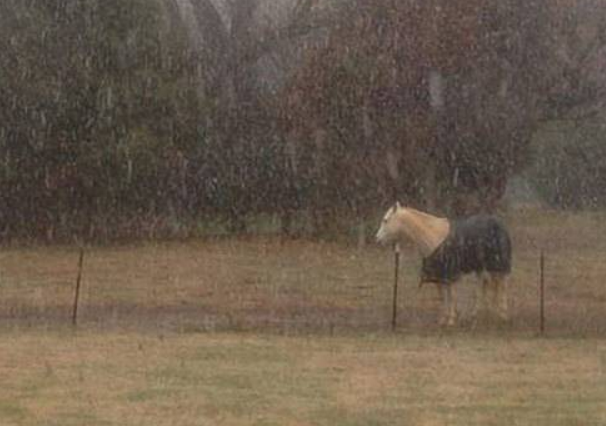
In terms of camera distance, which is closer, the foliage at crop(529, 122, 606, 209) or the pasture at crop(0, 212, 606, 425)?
the pasture at crop(0, 212, 606, 425)

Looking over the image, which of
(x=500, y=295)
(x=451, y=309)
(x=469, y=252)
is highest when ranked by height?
(x=469, y=252)

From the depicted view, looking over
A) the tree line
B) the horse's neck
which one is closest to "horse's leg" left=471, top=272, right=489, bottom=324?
the horse's neck

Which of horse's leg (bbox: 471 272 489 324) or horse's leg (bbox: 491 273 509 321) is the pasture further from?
horse's leg (bbox: 491 273 509 321)

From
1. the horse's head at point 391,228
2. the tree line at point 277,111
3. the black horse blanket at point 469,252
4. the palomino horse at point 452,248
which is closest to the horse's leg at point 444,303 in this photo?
the palomino horse at point 452,248

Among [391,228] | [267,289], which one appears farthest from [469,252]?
[267,289]

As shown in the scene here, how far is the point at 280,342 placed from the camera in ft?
68.9

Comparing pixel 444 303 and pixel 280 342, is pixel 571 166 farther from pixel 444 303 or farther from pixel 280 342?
pixel 280 342

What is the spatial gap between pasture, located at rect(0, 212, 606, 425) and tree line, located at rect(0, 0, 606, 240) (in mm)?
1503

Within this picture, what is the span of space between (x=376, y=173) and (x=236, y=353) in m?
18.4

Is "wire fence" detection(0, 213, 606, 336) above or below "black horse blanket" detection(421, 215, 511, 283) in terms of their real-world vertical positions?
below

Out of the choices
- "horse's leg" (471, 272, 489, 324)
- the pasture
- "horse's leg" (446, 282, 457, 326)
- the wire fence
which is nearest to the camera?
the pasture

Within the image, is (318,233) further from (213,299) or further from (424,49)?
(213,299)

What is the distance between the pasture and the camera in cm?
1453

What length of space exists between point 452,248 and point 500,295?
1.42 metres
